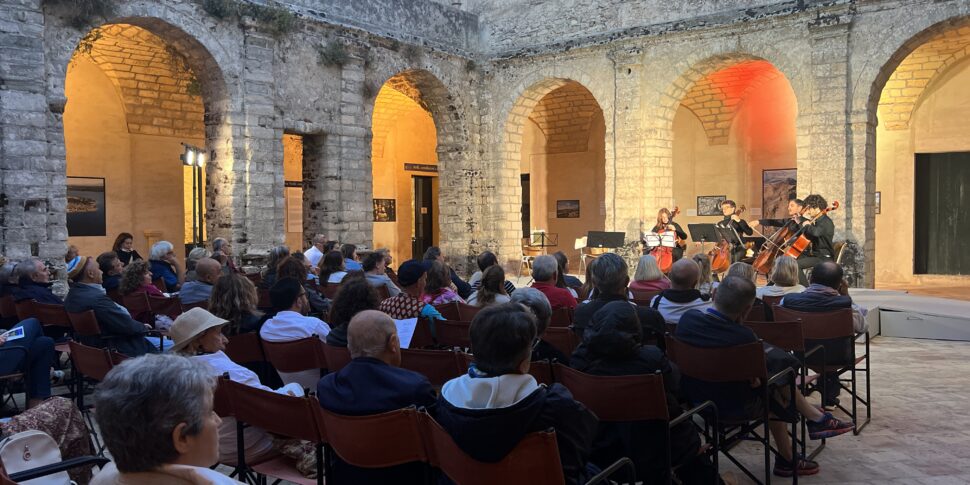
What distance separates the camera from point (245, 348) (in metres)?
4.50

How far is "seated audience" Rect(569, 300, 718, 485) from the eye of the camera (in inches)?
122

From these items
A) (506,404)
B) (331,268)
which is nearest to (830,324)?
(506,404)

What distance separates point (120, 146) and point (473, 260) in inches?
280

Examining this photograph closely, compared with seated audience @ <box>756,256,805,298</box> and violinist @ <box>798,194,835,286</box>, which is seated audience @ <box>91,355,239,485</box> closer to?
seated audience @ <box>756,256,805,298</box>

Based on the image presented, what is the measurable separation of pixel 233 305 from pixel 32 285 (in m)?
2.67

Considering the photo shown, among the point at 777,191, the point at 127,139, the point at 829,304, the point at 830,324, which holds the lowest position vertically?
the point at 830,324

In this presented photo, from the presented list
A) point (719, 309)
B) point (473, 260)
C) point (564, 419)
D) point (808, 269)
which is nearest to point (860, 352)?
point (808, 269)

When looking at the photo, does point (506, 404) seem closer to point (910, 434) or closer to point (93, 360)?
point (93, 360)

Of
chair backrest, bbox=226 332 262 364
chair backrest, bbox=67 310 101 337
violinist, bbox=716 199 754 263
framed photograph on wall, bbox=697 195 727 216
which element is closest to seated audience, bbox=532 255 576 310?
chair backrest, bbox=226 332 262 364

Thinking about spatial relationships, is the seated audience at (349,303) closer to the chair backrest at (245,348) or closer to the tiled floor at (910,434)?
the chair backrest at (245,348)

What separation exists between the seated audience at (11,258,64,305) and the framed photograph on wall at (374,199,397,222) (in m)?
12.6

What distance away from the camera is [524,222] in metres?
20.8

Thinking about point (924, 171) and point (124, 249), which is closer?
point (124, 249)

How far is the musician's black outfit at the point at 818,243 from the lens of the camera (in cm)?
1004
